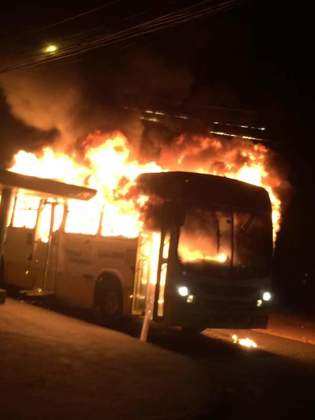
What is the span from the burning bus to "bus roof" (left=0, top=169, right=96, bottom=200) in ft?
0.63

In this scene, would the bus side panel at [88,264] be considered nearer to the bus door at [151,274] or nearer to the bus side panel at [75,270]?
the bus side panel at [75,270]

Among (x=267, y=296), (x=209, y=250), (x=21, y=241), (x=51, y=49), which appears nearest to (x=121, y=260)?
(x=209, y=250)

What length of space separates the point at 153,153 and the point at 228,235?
6.39 metres

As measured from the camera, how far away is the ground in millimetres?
5840

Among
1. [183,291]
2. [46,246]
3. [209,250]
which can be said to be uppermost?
[46,246]

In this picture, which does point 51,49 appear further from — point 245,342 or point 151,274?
point 245,342

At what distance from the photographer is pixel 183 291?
10.0 metres

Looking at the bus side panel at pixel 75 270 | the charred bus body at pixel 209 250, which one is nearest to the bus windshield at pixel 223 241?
the charred bus body at pixel 209 250

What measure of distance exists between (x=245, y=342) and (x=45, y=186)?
578cm

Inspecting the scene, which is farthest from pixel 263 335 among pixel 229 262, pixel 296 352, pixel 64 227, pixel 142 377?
pixel 142 377

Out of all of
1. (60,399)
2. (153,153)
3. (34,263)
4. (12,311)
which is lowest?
(60,399)

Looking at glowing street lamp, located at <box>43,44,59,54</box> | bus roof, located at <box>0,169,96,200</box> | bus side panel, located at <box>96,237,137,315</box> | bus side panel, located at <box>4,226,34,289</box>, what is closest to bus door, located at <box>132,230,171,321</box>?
bus side panel, located at <box>96,237,137,315</box>

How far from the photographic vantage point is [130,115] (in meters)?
17.7

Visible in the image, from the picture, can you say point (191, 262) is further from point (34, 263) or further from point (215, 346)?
point (34, 263)
